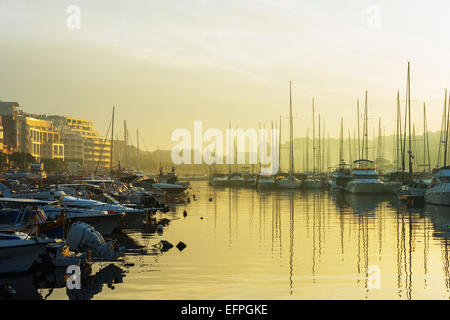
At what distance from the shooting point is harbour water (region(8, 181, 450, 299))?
78.9 ft

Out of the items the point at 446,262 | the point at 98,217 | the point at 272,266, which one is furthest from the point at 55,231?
the point at 446,262

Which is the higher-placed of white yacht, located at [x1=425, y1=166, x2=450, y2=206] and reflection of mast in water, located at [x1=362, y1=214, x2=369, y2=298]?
white yacht, located at [x1=425, y1=166, x2=450, y2=206]

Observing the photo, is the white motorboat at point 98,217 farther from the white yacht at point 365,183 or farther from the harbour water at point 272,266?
the white yacht at point 365,183

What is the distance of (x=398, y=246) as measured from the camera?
1483 inches

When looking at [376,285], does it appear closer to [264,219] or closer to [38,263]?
[38,263]

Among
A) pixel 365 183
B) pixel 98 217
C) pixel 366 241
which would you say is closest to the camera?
pixel 366 241

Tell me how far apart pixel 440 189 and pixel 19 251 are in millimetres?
56875

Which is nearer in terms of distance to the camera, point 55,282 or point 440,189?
point 55,282

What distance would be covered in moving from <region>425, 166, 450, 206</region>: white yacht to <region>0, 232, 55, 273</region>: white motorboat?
A: 179 ft

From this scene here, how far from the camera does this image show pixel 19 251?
2691cm

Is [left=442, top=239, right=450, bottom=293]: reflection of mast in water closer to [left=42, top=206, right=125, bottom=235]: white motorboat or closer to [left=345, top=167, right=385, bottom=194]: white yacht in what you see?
[left=42, top=206, right=125, bottom=235]: white motorboat

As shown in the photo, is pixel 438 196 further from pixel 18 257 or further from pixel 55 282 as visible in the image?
pixel 18 257

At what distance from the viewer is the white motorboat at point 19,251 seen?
26.6 meters

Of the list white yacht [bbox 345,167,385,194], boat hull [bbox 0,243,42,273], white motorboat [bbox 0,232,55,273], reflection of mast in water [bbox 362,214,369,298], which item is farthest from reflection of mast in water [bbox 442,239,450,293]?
white yacht [bbox 345,167,385,194]
